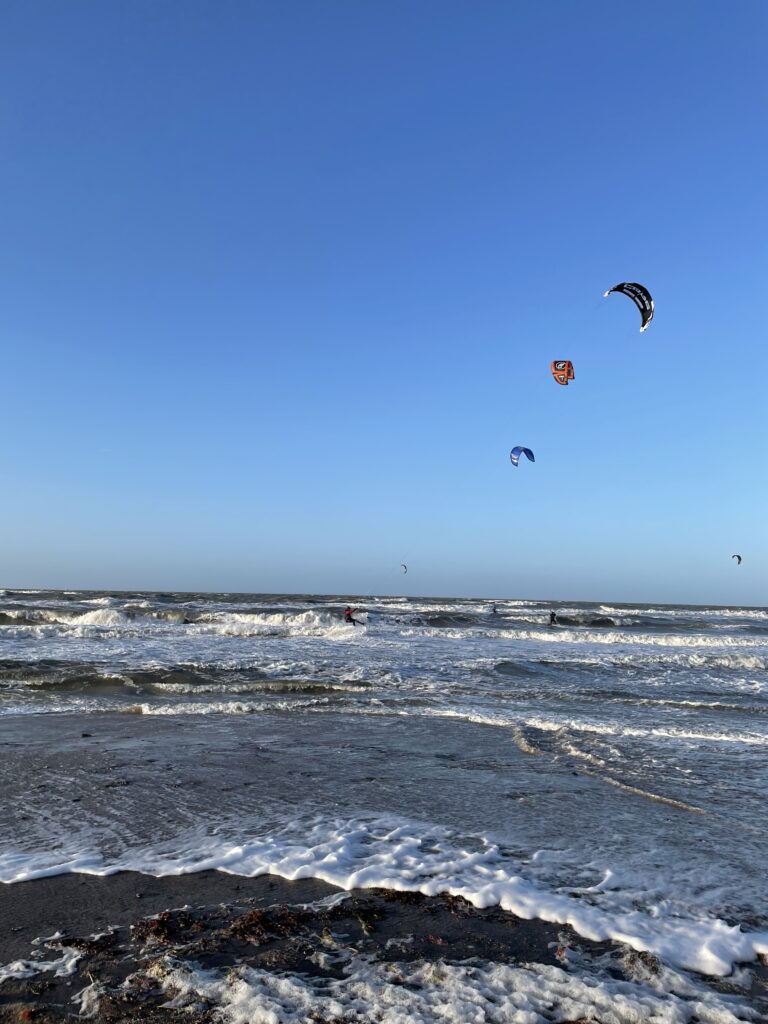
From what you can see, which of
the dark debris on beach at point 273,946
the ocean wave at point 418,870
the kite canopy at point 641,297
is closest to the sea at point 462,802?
the ocean wave at point 418,870

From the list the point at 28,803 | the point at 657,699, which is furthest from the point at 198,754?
the point at 657,699

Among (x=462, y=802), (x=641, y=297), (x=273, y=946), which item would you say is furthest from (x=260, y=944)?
(x=641, y=297)

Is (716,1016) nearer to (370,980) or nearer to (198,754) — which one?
(370,980)

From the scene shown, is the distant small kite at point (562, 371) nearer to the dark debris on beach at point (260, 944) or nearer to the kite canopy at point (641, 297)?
the kite canopy at point (641, 297)

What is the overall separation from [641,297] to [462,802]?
16915mm

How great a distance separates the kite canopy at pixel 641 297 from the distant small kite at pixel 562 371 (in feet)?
10.5

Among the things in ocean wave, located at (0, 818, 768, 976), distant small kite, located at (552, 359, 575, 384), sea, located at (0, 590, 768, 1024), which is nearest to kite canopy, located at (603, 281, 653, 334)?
distant small kite, located at (552, 359, 575, 384)

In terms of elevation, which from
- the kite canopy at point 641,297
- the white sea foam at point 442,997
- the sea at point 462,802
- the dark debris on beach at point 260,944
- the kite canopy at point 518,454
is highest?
the kite canopy at point 641,297

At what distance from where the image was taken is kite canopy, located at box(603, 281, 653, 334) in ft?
61.5

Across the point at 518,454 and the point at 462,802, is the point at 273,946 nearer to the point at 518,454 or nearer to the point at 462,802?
the point at 462,802

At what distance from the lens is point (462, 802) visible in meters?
6.12

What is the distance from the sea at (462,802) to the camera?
3598 millimetres

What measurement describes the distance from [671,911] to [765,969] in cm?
64

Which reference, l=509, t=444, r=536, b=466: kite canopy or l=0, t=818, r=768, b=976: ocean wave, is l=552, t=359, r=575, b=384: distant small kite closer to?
l=509, t=444, r=536, b=466: kite canopy
